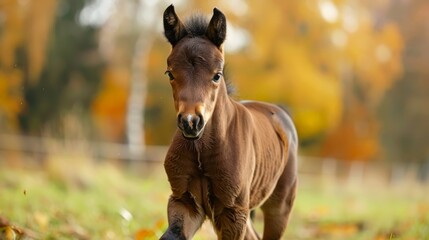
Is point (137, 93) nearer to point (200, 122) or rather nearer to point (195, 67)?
point (195, 67)

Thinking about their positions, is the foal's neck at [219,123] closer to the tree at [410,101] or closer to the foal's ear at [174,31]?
the foal's ear at [174,31]

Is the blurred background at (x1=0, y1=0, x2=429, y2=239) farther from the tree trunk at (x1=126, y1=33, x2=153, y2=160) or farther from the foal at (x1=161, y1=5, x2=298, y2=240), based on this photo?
the foal at (x1=161, y1=5, x2=298, y2=240)

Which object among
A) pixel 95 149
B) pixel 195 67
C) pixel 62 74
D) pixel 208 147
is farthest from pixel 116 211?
pixel 62 74

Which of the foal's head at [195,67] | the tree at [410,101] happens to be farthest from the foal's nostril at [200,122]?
the tree at [410,101]

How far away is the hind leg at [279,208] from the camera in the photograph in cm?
611

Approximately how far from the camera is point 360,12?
25812 mm

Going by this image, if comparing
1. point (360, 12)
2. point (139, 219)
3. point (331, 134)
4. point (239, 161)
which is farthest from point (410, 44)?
point (239, 161)

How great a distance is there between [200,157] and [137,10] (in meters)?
21.0

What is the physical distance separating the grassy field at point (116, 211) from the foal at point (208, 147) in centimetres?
131

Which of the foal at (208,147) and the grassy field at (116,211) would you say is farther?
the grassy field at (116,211)

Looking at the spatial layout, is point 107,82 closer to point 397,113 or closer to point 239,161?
point 397,113

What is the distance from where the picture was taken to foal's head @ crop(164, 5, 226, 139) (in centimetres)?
422

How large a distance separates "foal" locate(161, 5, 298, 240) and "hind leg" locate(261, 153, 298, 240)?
2.39 feet

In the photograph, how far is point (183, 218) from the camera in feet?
16.0
